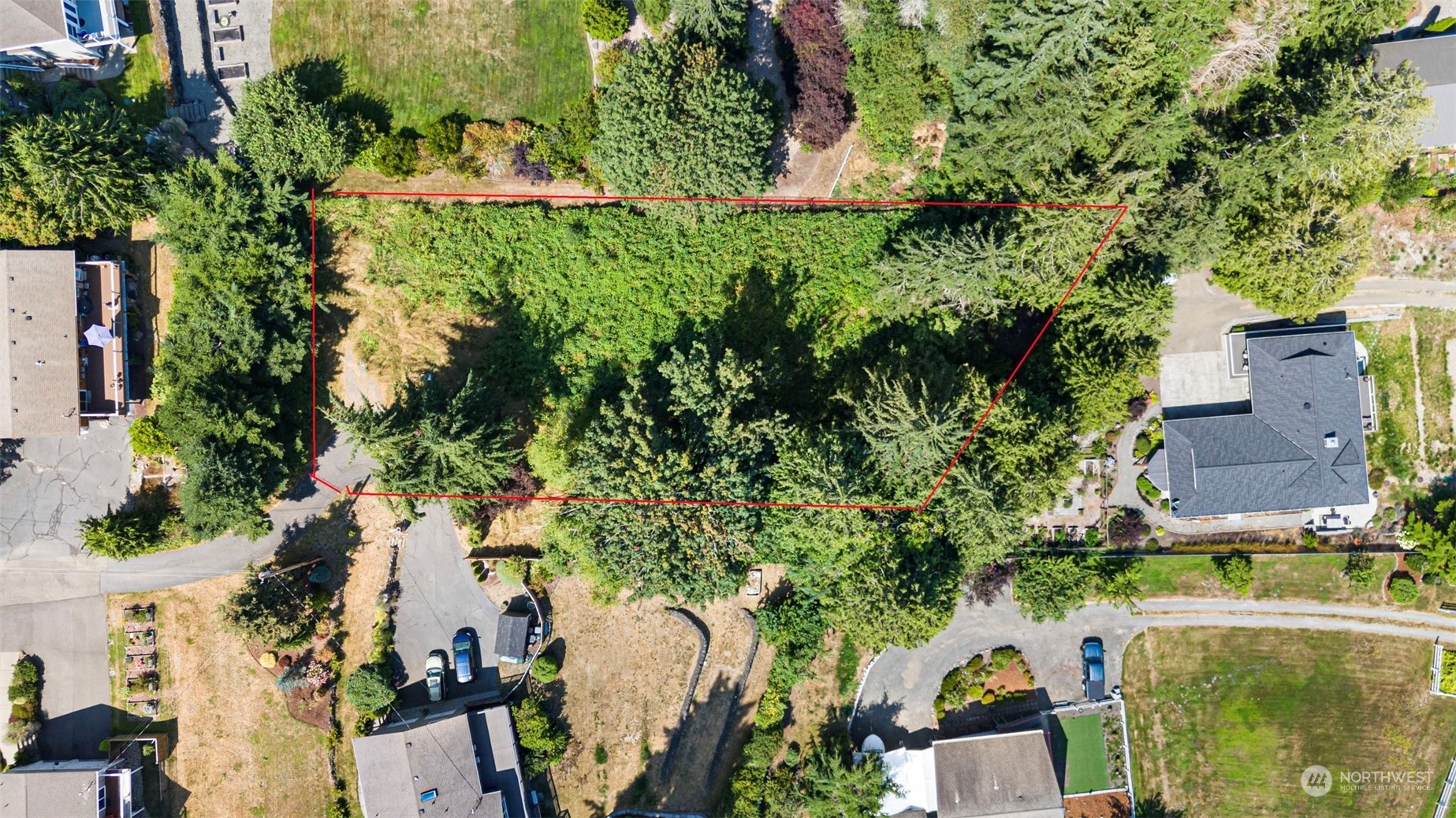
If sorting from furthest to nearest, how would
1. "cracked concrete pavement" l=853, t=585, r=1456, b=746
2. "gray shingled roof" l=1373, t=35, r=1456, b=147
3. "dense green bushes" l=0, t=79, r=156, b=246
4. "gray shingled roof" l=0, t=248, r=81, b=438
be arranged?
"cracked concrete pavement" l=853, t=585, r=1456, b=746
"gray shingled roof" l=1373, t=35, r=1456, b=147
"gray shingled roof" l=0, t=248, r=81, b=438
"dense green bushes" l=0, t=79, r=156, b=246

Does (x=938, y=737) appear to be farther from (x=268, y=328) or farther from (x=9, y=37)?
(x=9, y=37)

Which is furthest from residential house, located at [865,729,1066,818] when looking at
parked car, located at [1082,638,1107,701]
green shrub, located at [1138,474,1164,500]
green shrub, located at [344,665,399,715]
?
green shrub, located at [344,665,399,715]

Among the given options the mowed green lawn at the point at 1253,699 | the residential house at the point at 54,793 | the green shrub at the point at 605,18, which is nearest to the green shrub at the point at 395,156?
the green shrub at the point at 605,18

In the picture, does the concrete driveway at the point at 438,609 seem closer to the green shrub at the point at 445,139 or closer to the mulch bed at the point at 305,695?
the mulch bed at the point at 305,695

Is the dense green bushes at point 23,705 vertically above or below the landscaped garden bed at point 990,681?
above

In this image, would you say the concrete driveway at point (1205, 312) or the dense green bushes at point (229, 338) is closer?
the dense green bushes at point (229, 338)

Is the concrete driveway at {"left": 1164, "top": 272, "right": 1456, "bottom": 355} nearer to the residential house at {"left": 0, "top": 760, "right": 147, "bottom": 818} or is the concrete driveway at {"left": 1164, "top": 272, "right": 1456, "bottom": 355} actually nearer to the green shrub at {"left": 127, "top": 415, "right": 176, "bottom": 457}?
the green shrub at {"left": 127, "top": 415, "right": 176, "bottom": 457}
